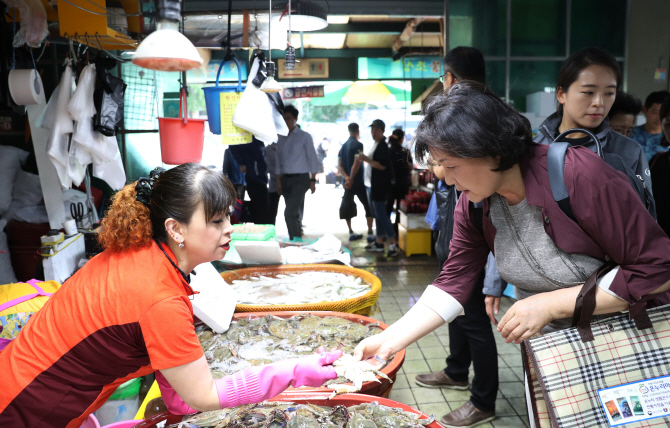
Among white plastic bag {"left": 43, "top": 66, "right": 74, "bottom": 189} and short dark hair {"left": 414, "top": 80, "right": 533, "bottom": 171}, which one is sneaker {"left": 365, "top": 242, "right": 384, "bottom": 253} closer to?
white plastic bag {"left": 43, "top": 66, "right": 74, "bottom": 189}

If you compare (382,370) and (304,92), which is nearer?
(382,370)

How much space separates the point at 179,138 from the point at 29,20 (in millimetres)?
1312

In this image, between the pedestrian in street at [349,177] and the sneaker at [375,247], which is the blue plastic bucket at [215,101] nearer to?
A: the sneaker at [375,247]

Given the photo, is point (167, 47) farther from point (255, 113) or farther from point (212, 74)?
point (212, 74)

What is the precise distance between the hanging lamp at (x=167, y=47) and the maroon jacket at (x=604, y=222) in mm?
1408

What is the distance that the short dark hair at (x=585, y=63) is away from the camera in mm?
2053

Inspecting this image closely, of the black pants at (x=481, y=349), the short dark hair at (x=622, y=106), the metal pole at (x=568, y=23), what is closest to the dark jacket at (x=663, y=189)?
the short dark hair at (x=622, y=106)

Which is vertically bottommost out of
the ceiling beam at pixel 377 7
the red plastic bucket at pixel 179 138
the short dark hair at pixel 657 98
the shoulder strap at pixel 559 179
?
the shoulder strap at pixel 559 179

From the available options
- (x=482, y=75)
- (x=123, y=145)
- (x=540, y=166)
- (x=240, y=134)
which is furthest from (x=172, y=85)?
(x=540, y=166)

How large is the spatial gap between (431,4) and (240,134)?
4.17 m

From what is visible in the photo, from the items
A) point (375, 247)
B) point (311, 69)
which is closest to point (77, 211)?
point (375, 247)

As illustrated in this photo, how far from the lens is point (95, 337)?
1.37 metres

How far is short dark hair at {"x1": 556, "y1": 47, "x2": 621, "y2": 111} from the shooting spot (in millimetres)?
2053

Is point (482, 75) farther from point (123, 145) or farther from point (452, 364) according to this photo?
Answer: point (123, 145)
